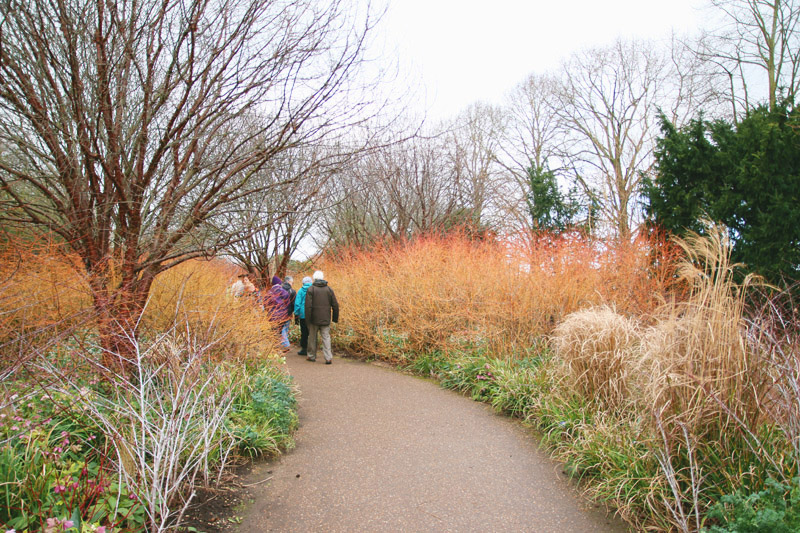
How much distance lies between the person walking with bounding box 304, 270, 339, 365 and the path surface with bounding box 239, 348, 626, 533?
3.13m

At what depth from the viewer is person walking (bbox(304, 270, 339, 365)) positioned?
9.21 meters

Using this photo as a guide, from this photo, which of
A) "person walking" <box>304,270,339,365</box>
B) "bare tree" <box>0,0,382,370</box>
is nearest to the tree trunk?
"bare tree" <box>0,0,382,370</box>

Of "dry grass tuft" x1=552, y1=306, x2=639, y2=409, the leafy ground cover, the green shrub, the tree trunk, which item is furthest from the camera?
"dry grass tuft" x1=552, y1=306, x2=639, y2=409

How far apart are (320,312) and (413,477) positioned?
18.2 feet

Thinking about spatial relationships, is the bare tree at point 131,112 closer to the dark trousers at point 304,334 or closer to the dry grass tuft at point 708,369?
the dry grass tuft at point 708,369

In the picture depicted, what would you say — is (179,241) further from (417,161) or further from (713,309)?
(417,161)

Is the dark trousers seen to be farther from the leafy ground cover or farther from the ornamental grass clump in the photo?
the leafy ground cover

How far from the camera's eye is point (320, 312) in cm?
920

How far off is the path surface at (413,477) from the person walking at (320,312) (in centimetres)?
313

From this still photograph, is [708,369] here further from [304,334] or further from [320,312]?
[304,334]

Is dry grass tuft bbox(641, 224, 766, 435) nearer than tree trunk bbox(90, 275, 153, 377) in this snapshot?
Yes

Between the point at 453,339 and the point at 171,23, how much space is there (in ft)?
20.1

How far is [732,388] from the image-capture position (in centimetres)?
314

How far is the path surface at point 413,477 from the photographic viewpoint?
130 inches
